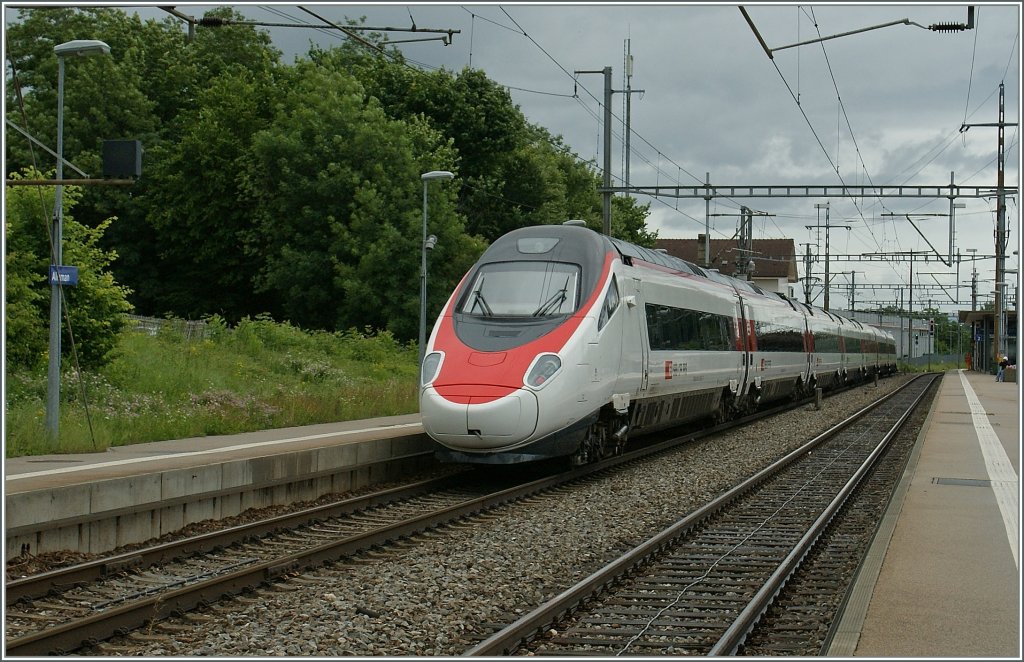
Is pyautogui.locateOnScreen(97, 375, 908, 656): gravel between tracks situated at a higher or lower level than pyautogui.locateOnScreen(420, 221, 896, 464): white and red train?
lower

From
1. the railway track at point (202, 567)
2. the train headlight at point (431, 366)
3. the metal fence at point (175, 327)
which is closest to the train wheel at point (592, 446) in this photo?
the railway track at point (202, 567)

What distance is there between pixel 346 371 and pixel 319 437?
45.6ft

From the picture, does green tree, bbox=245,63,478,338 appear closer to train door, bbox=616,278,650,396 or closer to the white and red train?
the white and red train

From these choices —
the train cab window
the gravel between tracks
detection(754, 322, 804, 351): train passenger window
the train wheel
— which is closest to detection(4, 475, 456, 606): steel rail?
the gravel between tracks

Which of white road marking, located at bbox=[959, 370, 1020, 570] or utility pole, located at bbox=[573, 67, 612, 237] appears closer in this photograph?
white road marking, located at bbox=[959, 370, 1020, 570]

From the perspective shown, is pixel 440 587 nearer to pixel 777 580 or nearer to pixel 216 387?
pixel 777 580

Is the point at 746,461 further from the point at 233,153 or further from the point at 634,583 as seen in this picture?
the point at 233,153

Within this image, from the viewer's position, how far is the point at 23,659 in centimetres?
653

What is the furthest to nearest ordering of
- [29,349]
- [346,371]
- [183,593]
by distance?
[346,371] < [29,349] < [183,593]

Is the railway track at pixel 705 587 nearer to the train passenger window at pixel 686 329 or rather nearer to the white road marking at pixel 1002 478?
the white road marking at pixel 1002 478

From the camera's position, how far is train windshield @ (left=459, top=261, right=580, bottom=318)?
1453 cm

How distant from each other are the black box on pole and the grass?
2961mm

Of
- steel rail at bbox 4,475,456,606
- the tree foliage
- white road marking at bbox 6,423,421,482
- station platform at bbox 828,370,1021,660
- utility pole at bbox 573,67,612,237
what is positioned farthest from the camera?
the tree foliage

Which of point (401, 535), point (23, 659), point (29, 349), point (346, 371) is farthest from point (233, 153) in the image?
point (23, 659)
